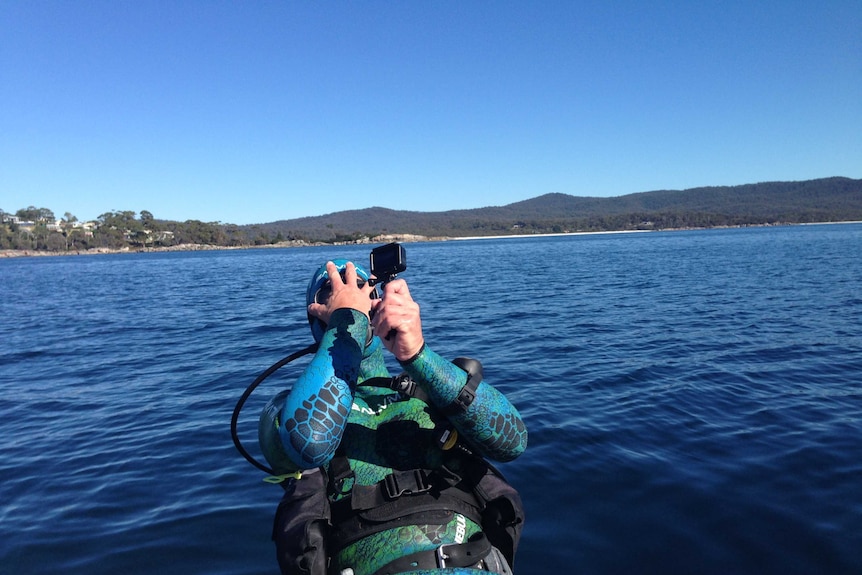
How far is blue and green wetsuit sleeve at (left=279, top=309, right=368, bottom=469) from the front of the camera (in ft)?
8.20

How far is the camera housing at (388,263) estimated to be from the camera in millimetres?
2757

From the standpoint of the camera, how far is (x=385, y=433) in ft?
10.0

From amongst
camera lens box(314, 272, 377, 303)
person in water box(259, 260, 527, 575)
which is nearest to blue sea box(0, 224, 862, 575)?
person in water box(259, 260, 527, 575)

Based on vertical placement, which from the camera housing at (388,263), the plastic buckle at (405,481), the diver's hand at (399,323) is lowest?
the plastic buckle at (405,481)

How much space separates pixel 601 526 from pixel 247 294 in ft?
94.1

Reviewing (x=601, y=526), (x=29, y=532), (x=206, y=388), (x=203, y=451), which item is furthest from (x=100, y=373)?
(x=601, y=526)

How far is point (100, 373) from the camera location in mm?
12656

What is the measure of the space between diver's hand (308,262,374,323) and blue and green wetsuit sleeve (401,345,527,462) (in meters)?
0.46

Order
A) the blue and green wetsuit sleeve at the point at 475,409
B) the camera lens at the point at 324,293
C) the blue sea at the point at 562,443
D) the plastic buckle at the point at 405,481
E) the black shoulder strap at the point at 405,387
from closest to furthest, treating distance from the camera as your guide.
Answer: the blue and green wetsuit sleeve at the point at 475,409
the plastic buckle at the point at 405,481
the black shoulder strap at the point at 405,387
the camera lens at the point at 324,293
the blue sea at the point at 562,443

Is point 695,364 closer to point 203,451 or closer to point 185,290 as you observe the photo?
point 203,451

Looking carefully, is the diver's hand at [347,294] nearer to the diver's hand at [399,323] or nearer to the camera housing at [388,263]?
the camera housing at [388,263]

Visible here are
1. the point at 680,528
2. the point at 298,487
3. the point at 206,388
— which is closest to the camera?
the point at 298,487

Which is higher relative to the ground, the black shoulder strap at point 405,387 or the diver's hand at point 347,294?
the diver's hand at point 347,294

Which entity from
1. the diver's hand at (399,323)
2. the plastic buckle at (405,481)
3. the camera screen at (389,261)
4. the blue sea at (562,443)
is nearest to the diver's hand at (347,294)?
the camera screen at (389,261)
